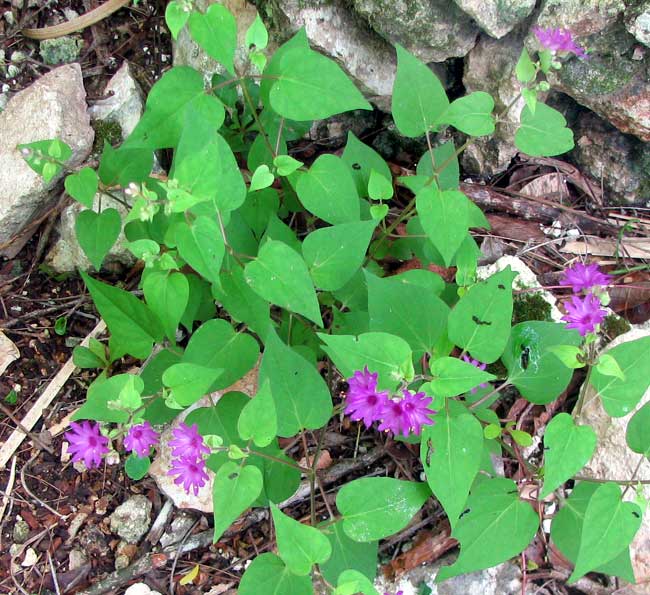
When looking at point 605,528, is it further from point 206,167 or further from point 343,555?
point 206,167

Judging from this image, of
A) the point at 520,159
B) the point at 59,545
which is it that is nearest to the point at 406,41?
the point at 520,159

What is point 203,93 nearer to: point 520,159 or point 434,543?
point 520,159

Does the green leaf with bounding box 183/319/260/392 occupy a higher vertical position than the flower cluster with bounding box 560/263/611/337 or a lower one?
lower

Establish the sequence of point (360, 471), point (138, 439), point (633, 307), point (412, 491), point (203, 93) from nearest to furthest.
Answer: point (138, 439) < point (412, 491) < point (203, 93) < point (360, 471) < point (633, 307)

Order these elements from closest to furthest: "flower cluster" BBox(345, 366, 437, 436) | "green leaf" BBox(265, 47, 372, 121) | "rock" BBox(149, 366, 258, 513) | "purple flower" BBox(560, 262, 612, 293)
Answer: "flower cluster" BBox(345, 366, 437, 436), "purple flower" BBox(560, 262, 612, 293), "green leaf" BBox(265, 47, 372, 121), "rock" BBox(149, 366, 258, 513)

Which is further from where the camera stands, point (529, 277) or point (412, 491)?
point (529, 277)

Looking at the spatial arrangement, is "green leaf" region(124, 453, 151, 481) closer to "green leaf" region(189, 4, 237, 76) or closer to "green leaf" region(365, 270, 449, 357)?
"green leaf" region(365, 270, 449, 357)

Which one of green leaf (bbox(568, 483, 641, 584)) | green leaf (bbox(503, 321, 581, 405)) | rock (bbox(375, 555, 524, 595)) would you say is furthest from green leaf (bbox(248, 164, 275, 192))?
rock (bbox(375, 555, 524, 595))
